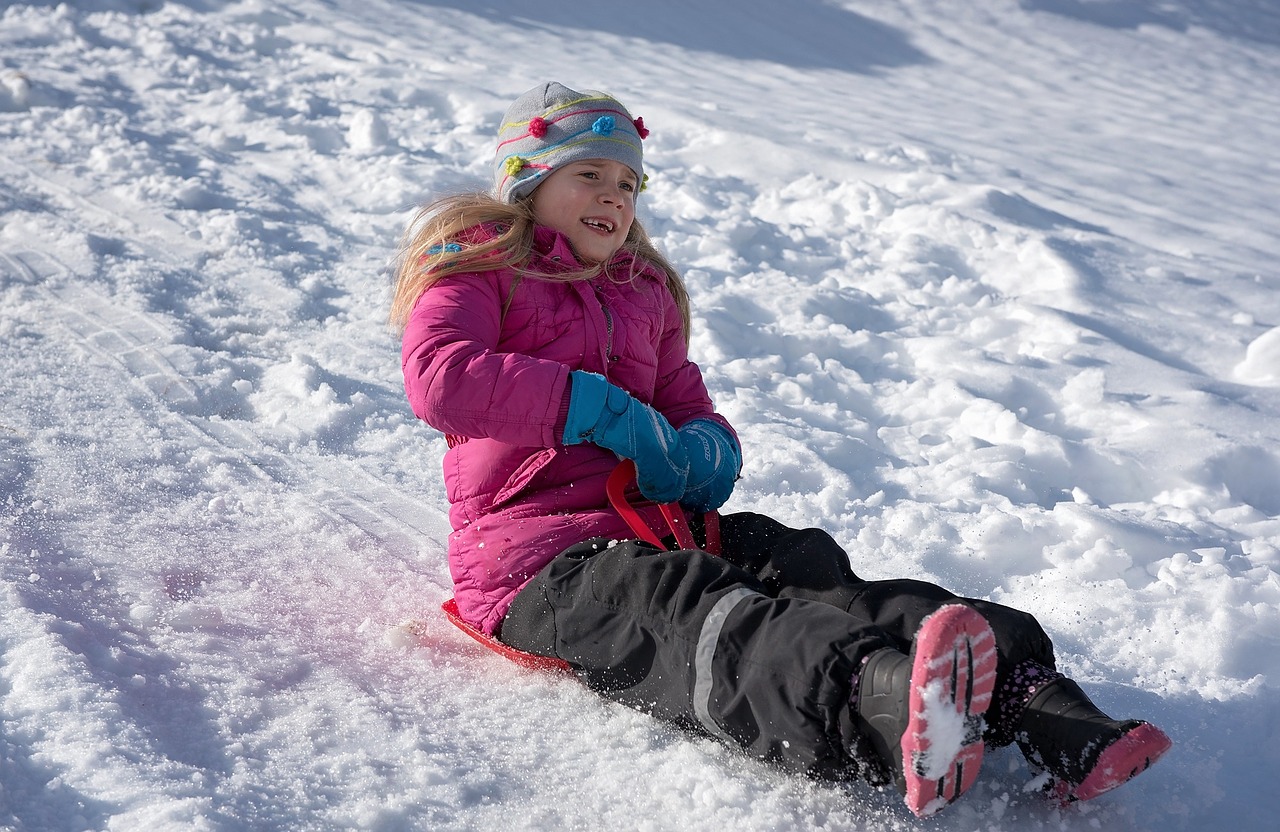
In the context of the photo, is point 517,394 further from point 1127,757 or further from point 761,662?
point 1127,757

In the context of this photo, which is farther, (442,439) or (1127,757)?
(442,439)

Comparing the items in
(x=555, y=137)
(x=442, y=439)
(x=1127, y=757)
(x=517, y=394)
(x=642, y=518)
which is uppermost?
(x=555, y=137)

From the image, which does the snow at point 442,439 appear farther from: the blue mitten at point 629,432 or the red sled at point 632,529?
the blue mitten at point 629,432

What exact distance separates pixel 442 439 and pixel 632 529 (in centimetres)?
112

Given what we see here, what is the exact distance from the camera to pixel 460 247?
2197 mm

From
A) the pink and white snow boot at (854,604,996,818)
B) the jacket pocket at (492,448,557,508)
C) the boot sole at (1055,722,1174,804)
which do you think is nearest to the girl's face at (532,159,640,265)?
the jacket pocket at (492,448,557,508)

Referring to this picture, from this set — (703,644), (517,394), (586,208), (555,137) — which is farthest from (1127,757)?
(555,137)

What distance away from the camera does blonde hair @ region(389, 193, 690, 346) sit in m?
2.19

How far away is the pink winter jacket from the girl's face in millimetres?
40

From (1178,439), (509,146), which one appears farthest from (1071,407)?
(509,146)

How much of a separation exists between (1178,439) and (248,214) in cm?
359

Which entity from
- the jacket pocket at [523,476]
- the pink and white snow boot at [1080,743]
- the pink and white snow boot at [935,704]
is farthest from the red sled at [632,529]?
the pink and white snow boot at [1080,743]

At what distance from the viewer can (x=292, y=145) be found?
5.48 m

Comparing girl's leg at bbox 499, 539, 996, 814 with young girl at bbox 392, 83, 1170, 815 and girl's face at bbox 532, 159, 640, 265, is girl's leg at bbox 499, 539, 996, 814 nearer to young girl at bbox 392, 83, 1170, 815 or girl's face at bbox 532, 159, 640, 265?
young girl at bbox 392, 83, 1170, 815
